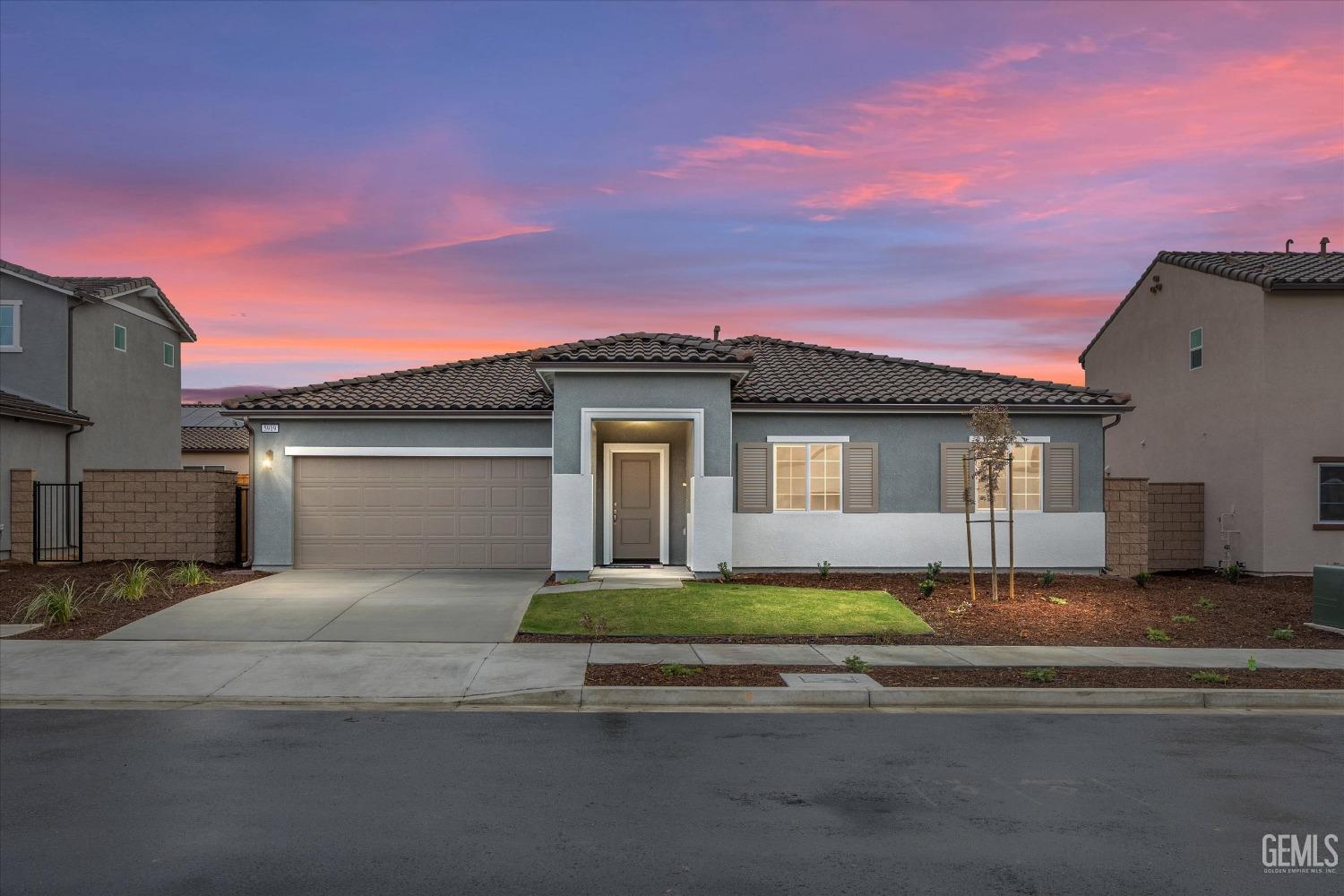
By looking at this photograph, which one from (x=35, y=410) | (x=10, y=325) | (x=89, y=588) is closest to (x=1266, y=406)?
(x=89, y=588)

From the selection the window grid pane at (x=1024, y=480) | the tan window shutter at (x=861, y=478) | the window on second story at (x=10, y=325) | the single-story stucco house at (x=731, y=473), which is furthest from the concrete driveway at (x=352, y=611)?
the window on second story at (x=10, y=325)

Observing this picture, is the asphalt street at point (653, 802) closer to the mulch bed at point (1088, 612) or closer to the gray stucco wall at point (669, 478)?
the mulch bed at point (1088, 612)

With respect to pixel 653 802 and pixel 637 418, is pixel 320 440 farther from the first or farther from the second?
pixel 653 802

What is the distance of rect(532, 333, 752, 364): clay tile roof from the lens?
673 inches

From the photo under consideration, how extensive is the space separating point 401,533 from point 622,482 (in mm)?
4567

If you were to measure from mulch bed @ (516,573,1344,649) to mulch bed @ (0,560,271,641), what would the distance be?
5.72 metres

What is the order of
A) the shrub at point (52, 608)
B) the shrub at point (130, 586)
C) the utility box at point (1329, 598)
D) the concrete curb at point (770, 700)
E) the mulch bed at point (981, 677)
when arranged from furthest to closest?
the shrub at point (130, 586) < the utility box at point (1329, 598) < the shrub at point (52, 608) < the mulch bed at point (981, 677) < the concrete curb at point (770, 700)

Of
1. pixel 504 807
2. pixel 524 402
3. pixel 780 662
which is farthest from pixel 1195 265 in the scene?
pixel 504 807

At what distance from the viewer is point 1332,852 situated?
18.5 ft

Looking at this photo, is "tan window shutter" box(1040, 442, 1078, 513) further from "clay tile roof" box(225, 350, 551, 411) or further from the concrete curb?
"clay tile roof" box(225, 350, 551, 411)

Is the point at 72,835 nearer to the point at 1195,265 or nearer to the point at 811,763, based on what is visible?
the point at 811,763

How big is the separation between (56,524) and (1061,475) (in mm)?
21619

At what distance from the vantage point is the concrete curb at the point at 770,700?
9.24m

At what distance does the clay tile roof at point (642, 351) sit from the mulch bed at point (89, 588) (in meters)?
6.91
